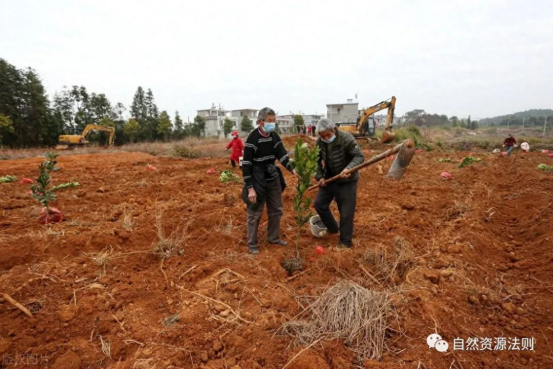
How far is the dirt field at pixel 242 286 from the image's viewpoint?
2.21 metres

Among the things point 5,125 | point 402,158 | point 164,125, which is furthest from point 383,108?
point 5,125

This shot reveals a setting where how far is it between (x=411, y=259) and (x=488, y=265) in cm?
97

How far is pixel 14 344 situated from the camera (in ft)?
7.54

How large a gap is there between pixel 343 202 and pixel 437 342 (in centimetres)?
194

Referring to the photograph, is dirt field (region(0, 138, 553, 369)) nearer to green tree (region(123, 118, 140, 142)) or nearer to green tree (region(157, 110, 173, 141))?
green tree (region(123, 118, 140, 142))

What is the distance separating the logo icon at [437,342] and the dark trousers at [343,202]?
5.70 feet

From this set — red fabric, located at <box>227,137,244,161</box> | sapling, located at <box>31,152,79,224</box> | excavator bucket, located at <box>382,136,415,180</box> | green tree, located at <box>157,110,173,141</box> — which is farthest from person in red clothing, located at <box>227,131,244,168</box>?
green tree, located at <box>157,110,173,141</box>

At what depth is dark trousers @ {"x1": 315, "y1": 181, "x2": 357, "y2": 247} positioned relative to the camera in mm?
3873

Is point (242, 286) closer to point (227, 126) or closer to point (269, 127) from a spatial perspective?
point (269, 127)

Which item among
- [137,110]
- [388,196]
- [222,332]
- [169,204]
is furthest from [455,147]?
[137,110]

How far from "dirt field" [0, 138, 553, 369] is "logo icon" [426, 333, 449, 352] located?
4cm

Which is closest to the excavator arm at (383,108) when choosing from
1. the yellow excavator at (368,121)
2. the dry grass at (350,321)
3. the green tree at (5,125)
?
the yellow excavator at (368,121)

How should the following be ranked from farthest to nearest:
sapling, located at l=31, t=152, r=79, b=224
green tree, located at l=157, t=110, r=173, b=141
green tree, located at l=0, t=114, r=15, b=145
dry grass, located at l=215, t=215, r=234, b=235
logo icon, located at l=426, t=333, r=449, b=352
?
green tree, located at l=157, t=110, r=173, b=141
green tree, located at l=0, t=114, r=15, b=145
sapling, located at l=31, t=152, r=79, b=224
dry grass, located at l=215, t=215, r=234, b=235
logo icon, located at l=426, t=333, r=449, b=352

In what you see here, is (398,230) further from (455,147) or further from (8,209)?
(455,147)
